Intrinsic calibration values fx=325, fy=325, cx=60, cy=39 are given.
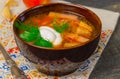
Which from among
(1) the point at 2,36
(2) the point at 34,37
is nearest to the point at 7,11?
(1) the point at 2,36

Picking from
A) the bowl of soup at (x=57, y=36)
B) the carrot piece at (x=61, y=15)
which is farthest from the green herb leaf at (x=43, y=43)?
the carrot piece at (x=61, y=15)

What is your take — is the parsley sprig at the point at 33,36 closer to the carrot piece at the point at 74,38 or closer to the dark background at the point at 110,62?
the carrot piece at the point at 74,38

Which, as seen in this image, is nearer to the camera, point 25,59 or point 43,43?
point 43,43

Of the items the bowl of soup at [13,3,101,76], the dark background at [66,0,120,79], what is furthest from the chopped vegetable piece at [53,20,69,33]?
the dark background at [66,0,120,79]

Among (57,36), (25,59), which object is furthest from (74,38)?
(25,59)

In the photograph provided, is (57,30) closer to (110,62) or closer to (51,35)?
(51,35)

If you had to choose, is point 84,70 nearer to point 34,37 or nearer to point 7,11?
point 34,37

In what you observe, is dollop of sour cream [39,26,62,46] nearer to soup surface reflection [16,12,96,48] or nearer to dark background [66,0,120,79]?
soup surface reflection [16,12,96,48]
